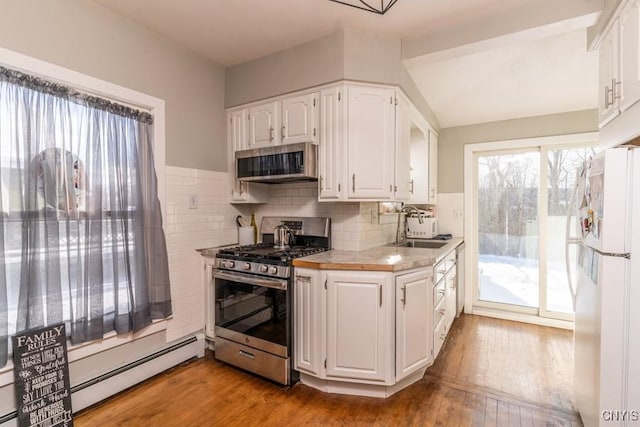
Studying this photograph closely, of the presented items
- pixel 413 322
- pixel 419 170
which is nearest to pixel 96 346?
pixel 413 322

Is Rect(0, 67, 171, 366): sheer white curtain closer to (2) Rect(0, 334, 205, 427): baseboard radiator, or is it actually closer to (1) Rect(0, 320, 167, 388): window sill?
(1) Rect(0, 320, 167, 388): window sill

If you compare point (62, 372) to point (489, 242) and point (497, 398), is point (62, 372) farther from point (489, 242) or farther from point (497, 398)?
point (489, 242)

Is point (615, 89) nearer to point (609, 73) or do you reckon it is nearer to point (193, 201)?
point (609, 73)

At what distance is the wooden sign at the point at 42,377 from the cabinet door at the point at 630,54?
320 centimetres

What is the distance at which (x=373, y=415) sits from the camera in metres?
1.95

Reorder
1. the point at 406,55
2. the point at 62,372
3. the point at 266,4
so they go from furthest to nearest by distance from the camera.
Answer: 1. the point at 406,55
2. the point at 266,4
3. the point at 62,372

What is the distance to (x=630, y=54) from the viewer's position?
1.41 meters

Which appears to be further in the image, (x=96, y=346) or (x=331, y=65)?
(x=331, y=65)

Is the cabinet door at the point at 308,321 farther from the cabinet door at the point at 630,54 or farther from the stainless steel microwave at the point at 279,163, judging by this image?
the cabinet door at the point at 630,54

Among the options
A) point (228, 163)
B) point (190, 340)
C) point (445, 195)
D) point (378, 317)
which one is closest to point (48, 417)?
point (190, 340)

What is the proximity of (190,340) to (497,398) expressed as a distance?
2.41 m

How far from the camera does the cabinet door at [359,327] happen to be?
6.82 ft

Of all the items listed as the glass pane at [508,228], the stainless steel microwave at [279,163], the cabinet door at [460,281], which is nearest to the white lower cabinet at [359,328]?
the stainless steel microwave at [279,163]

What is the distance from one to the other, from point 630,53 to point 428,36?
1.32 meters
